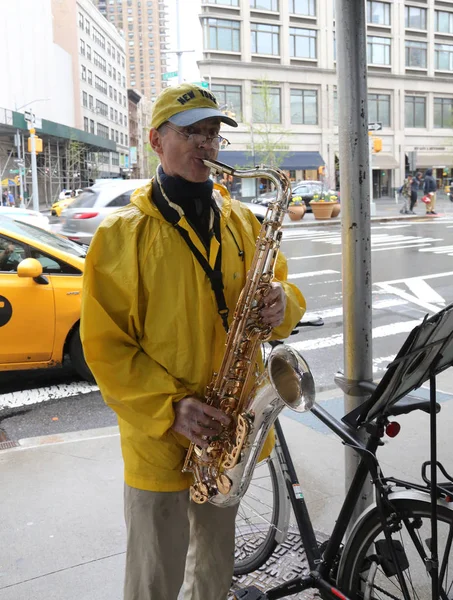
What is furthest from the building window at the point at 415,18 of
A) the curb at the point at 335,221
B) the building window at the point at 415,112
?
the curb at the point at 335,221

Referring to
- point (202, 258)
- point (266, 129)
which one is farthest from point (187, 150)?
point (266, 129)

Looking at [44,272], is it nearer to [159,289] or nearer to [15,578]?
[15,578]

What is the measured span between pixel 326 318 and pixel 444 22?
5476 cm

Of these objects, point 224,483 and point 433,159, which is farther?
point 433,159

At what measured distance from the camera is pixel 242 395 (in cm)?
214

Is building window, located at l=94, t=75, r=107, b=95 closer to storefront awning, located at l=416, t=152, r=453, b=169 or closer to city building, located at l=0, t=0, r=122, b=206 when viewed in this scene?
city building, located at l=0, t=0, r=122, b=206

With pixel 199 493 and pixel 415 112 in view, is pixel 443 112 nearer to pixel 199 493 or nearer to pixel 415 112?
pixel 415 112

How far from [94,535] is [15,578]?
469 mm

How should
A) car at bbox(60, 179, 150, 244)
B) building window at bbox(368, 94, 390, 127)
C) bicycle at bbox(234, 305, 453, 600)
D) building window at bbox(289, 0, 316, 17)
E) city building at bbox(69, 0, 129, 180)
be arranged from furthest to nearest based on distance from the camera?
city building at bbox(69, 0, 129, 180), building window at bbox(368, 94, 390, 127), building window at bbox(289, 0, 316, 17), car at bbox(60, 179, 150, 244), bicycle at bbox(234, 305, 453, 600)

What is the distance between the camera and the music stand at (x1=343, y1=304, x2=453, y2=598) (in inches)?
68.6

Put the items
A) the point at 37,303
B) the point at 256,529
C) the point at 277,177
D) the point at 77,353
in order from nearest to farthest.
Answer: the point at 277,177
the point at 256,529
the point at 37,303
the point at 77,353

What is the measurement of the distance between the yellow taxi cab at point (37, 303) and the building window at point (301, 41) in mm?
48096

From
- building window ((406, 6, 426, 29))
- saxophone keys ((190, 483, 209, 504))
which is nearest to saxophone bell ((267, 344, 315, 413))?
saxophone keys ((190, 483, 209, 504))

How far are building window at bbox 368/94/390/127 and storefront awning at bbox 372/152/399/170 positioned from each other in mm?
2498
